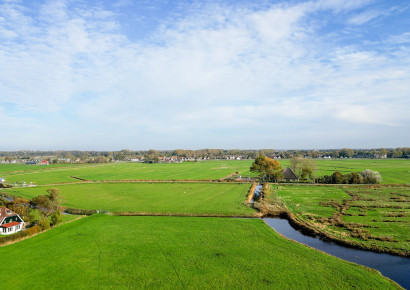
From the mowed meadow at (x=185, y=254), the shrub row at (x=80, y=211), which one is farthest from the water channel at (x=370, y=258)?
the shrub row at (x=80, y=211)

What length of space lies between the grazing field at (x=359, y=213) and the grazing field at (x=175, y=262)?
25.1 ft

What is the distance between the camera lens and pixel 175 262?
24.1 metres

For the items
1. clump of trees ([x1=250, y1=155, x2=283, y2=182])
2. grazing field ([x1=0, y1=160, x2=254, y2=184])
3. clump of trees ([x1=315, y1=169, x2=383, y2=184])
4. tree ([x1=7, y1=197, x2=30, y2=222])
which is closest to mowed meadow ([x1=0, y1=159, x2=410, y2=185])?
grazing field ([x1=0, y1=160, x2=254, y2=184])

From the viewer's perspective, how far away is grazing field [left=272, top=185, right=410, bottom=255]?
28969mm

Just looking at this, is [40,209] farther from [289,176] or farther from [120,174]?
[120,174]

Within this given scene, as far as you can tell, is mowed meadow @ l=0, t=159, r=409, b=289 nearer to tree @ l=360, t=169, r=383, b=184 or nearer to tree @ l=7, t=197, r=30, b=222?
tree @ l=7, t=197, r=30, b=222

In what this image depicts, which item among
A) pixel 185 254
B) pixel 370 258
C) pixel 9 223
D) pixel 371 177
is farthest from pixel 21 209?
pixel 371 177

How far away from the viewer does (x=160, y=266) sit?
23422 millimetres

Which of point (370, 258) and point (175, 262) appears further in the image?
point (370, 258)

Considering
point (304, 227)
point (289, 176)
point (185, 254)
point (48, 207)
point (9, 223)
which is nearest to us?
point (185, 254)

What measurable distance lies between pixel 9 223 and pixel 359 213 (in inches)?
2027

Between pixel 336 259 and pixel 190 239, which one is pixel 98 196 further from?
pixel 336 259

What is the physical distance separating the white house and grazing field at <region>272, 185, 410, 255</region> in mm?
41348

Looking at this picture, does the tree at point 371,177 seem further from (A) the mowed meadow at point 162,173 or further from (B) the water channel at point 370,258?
(B) the water channel at point 370,258
